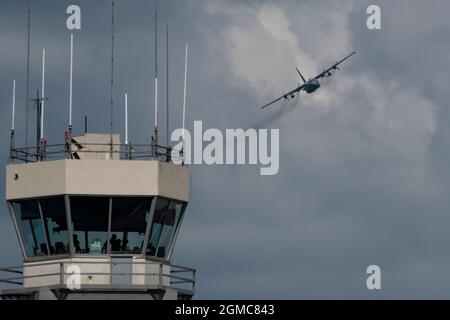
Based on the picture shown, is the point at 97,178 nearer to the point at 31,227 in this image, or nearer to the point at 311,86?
the point at 31,227

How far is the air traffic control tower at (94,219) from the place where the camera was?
97625 mm

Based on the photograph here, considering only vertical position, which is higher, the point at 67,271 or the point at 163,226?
the point at 163,226

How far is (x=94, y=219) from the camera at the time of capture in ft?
325

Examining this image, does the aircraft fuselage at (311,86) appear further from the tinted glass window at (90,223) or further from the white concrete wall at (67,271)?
the white concrete wall at (67,271)

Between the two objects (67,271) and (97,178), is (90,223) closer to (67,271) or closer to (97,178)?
(97,178)

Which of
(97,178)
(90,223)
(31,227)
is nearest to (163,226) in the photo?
(90,223)

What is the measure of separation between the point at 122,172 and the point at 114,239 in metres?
3.28

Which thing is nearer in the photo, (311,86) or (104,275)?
(104,275)

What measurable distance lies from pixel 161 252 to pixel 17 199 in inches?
290
